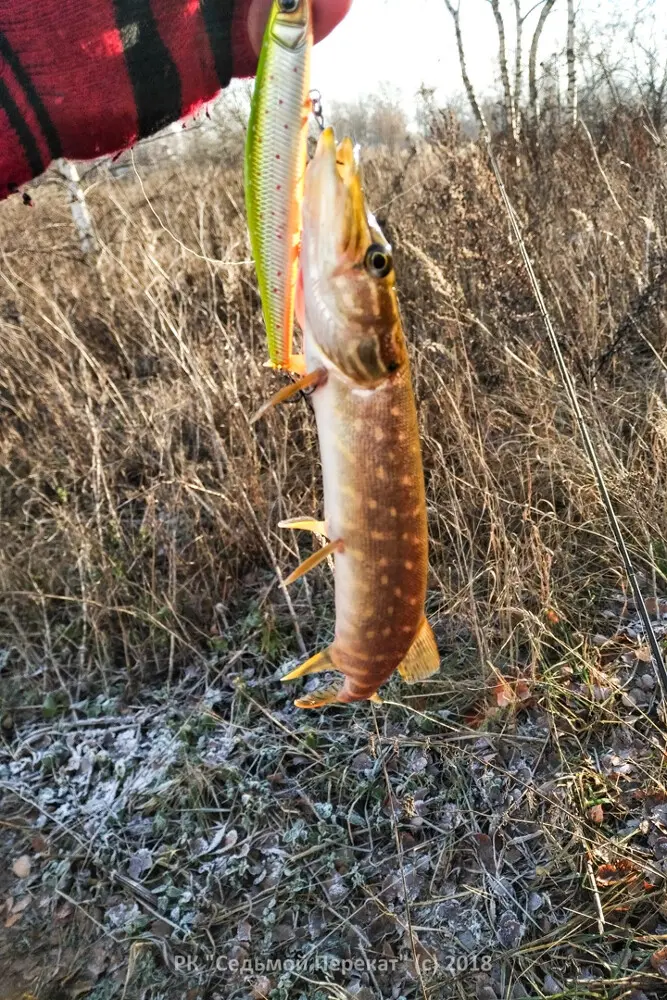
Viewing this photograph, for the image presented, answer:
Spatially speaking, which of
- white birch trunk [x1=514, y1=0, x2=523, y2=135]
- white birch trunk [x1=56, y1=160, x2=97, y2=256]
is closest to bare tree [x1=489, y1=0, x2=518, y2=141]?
white birch trunk [x1=514, y1=0, x2=523, y2=135]

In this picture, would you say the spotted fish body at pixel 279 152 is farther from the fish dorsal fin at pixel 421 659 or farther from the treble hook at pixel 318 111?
the fish dorsal fin at pixel 421 659

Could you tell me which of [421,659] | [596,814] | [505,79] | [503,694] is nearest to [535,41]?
[505,79]

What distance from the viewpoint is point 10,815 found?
2361 mm

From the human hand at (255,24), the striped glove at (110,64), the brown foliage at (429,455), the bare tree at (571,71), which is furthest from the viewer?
the bare tree at (571,71)

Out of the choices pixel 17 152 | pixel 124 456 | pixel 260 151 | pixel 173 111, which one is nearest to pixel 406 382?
pixel 260 151

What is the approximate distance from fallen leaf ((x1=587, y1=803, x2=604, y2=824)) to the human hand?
2.02m

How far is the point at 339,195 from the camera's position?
830 mm

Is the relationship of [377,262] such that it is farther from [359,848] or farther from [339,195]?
[359,848]

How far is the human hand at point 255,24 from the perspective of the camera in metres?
0.90

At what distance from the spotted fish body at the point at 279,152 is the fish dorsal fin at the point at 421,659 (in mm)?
597

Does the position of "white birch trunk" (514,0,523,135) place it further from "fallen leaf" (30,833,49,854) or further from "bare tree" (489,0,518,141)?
"fallen leaf" (30,833,49,854)

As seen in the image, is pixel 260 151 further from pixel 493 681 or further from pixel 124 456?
pixel 124 456

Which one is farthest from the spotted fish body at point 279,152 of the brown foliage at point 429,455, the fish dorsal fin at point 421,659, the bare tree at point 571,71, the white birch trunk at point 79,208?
the bare tree at point 571,71

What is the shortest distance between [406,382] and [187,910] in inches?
73.7
